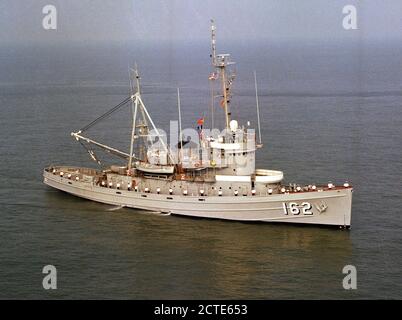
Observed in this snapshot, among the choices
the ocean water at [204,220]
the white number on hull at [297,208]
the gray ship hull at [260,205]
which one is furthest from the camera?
the white number on hull at [297,208]

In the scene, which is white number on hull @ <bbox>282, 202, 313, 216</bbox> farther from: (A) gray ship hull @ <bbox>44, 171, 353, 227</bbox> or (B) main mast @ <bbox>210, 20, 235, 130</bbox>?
(B) main mast @ <bbox>210, 20, 235, 130</bbox>

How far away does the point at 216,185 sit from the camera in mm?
52875

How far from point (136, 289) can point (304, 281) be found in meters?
8.40

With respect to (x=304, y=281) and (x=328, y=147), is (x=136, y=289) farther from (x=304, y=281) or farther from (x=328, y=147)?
(x=328, y=147)

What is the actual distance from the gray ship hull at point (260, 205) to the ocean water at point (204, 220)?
702 mm

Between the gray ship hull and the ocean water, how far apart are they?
2.30 ft

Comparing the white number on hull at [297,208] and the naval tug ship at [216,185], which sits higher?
the naval tug ship at [216,185]

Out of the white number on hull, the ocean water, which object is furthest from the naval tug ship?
the ocean water

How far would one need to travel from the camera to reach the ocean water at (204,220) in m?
41.2

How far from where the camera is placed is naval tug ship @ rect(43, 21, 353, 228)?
1972 inches

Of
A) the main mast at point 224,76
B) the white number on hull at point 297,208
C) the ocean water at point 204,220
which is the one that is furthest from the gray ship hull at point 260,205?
the main mast at point 224,76

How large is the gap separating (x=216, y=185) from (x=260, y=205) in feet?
11.8

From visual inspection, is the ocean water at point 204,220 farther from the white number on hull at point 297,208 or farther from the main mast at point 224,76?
the main mast at point 224,76

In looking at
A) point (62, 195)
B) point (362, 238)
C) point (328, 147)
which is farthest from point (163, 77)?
point (362, 238)
